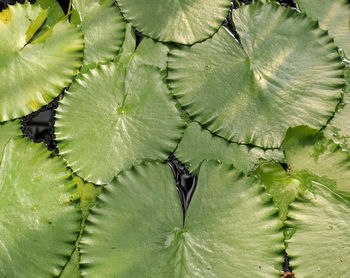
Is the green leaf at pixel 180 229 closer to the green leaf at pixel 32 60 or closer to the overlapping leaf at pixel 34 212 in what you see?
the overlapping leaf at pixel 34 212

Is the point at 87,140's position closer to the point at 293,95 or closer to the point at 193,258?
the point at 193,258

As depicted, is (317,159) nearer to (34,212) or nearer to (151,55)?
(151,55)

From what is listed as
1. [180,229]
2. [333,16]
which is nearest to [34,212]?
[180,229]

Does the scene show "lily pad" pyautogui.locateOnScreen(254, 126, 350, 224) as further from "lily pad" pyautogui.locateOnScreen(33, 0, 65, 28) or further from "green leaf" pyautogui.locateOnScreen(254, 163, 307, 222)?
"lily pad" pyautogui.locateOnScreen(33, 0, 65, 28)

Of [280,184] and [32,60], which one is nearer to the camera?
[280,184]

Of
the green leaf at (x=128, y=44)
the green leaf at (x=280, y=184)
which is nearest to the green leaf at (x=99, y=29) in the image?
the green leaf at (x=128, y=44)

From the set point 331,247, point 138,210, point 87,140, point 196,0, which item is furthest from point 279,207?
point 196,0
